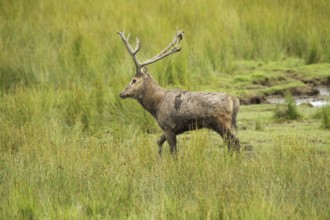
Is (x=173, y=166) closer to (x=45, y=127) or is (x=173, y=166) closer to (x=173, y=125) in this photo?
(x=173, y=125)

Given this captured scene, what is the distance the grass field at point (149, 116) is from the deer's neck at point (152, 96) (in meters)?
0.48

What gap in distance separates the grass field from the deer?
7.9 inches

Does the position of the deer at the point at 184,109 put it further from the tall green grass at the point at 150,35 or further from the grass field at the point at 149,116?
the tall green grass at the point at 150,35

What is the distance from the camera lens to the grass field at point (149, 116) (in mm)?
6641

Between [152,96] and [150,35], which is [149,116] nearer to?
[152,96]

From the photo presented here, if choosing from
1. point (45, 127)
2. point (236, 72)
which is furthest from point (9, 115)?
point (236, 72)

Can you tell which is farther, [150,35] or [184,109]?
[150,35]

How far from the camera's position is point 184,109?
8.42 meters

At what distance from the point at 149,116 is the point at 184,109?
226 cm

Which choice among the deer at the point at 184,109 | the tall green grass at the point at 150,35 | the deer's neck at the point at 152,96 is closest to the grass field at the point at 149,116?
the tall green grass at the point at 150,35

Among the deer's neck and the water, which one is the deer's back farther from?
the water

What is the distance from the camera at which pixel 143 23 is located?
14.9 meters

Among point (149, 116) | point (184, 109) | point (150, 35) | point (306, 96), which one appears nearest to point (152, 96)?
point (184, 109)

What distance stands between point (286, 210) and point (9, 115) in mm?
5685
